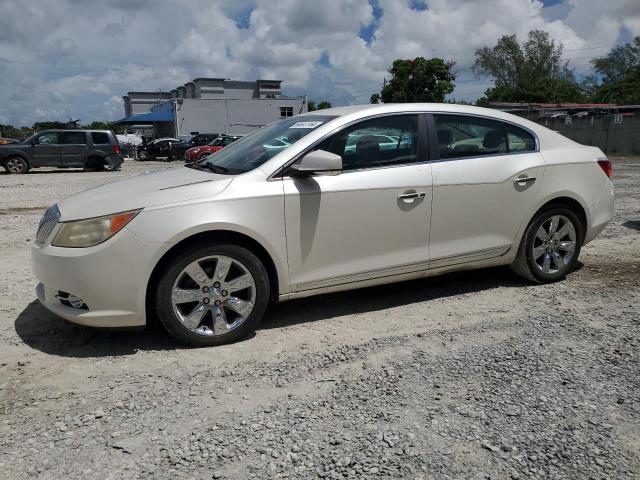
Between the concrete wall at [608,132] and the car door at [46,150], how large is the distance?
70.4ft

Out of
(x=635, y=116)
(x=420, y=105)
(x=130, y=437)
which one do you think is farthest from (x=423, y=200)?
(x=635, y=116)

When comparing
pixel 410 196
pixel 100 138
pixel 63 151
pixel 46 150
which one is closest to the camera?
pixel 410 196

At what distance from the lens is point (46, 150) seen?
2075cm

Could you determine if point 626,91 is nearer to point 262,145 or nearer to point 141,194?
point 262,145

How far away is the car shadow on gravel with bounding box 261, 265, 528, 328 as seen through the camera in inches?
170

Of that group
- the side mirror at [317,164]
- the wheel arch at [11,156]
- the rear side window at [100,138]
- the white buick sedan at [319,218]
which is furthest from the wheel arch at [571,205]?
the wheel arch at [11,156]

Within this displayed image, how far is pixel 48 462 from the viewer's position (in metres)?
2.45

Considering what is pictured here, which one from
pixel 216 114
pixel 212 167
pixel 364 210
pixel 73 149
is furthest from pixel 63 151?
pixel 216 114

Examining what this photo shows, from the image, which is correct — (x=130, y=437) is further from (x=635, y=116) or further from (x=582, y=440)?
(x=635, y=116)

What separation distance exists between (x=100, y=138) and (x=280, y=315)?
1988 cm

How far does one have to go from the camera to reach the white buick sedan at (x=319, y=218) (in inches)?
135

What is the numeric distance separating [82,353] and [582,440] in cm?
305

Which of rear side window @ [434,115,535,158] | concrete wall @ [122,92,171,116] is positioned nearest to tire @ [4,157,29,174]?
rear side window @ [434,115,535,158]

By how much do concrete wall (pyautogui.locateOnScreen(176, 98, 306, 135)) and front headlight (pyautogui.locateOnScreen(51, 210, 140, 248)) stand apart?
49.1 metres
